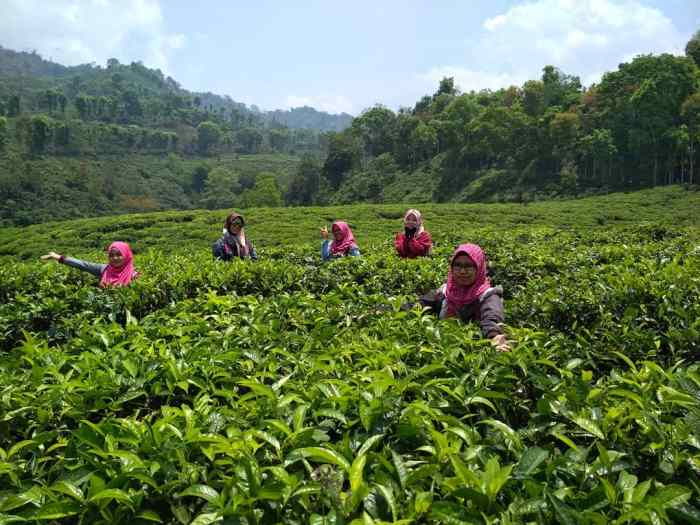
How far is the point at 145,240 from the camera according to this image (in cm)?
1911

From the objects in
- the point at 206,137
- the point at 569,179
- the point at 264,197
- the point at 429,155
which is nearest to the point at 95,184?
the point at 264,197

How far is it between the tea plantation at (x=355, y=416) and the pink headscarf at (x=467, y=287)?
49 centimetres

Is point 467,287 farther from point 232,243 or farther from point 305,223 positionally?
point 305,223

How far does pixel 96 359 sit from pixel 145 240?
59.3 feet

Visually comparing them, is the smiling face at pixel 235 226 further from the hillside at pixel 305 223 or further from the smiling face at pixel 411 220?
the hillside at pixel 305 223

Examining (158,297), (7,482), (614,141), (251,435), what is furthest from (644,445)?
(614,141)

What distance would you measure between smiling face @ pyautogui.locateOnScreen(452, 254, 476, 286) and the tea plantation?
20.8 inches

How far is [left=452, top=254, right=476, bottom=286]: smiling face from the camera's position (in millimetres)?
3426

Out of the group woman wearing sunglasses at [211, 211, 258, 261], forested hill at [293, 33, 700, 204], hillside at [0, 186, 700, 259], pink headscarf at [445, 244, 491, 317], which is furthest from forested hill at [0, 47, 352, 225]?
pink headscarf at [445, 244, 491, 317]

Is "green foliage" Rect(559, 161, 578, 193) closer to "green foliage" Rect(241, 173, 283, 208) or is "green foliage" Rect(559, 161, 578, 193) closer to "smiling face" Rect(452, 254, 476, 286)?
"green foliage" Rect(241, 173, 283, 208)

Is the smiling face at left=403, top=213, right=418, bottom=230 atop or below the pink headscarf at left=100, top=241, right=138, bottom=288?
atop

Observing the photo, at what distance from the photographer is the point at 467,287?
11.5ft

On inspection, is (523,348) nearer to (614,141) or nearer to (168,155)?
(614,141)

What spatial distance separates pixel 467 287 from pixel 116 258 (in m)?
3.79
